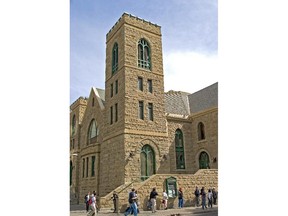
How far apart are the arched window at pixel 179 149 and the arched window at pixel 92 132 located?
5650mm

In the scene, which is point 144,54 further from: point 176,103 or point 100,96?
point 100,96

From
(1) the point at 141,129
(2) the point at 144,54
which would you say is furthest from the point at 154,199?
(2) the point at 144,54

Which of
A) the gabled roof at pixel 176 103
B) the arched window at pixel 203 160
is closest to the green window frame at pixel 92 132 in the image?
the gabled roof at pixel 176 103

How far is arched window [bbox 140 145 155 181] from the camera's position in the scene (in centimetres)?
1653

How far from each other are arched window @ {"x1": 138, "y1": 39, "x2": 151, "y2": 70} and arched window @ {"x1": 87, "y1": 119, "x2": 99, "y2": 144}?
19.0 feet

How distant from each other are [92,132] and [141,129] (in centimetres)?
583

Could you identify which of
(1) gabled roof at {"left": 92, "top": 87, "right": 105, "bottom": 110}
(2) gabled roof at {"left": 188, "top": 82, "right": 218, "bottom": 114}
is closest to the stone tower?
(1) gabled roof at {"left": 92, "top": 87, "right": 105, "bottom": 110}

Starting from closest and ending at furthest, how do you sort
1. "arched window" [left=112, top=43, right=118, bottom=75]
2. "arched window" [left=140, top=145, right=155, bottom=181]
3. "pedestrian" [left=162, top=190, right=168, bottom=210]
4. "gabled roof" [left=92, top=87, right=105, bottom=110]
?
1. "pedestrian" [left=162, top=190, right=168, bottom=210]
2. "arched window" [left=140, top=145, right=155, bottom=181]
3. "arched window" [left=112, top=43, right=118, bottom=75]
4. "gabled roof" [left=92, top=87, right=105, bottom=110]

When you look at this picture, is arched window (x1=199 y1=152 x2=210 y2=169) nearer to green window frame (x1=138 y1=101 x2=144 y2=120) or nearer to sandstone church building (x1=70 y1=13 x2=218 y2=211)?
sandstone church building (x1=70 y1=13 x2=218 y2=211)

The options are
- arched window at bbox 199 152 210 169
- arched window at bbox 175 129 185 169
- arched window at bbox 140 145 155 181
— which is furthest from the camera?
arched window at bbox 175 129 185 169

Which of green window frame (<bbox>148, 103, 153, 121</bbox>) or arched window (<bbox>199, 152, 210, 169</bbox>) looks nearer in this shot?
green window frame (<bbox>148, 103, 153, 121</bbox>)

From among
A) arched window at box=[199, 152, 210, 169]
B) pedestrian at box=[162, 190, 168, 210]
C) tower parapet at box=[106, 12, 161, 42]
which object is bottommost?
pedestrian at box=[162, 190, 168, 210]

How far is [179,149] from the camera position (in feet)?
63.9
